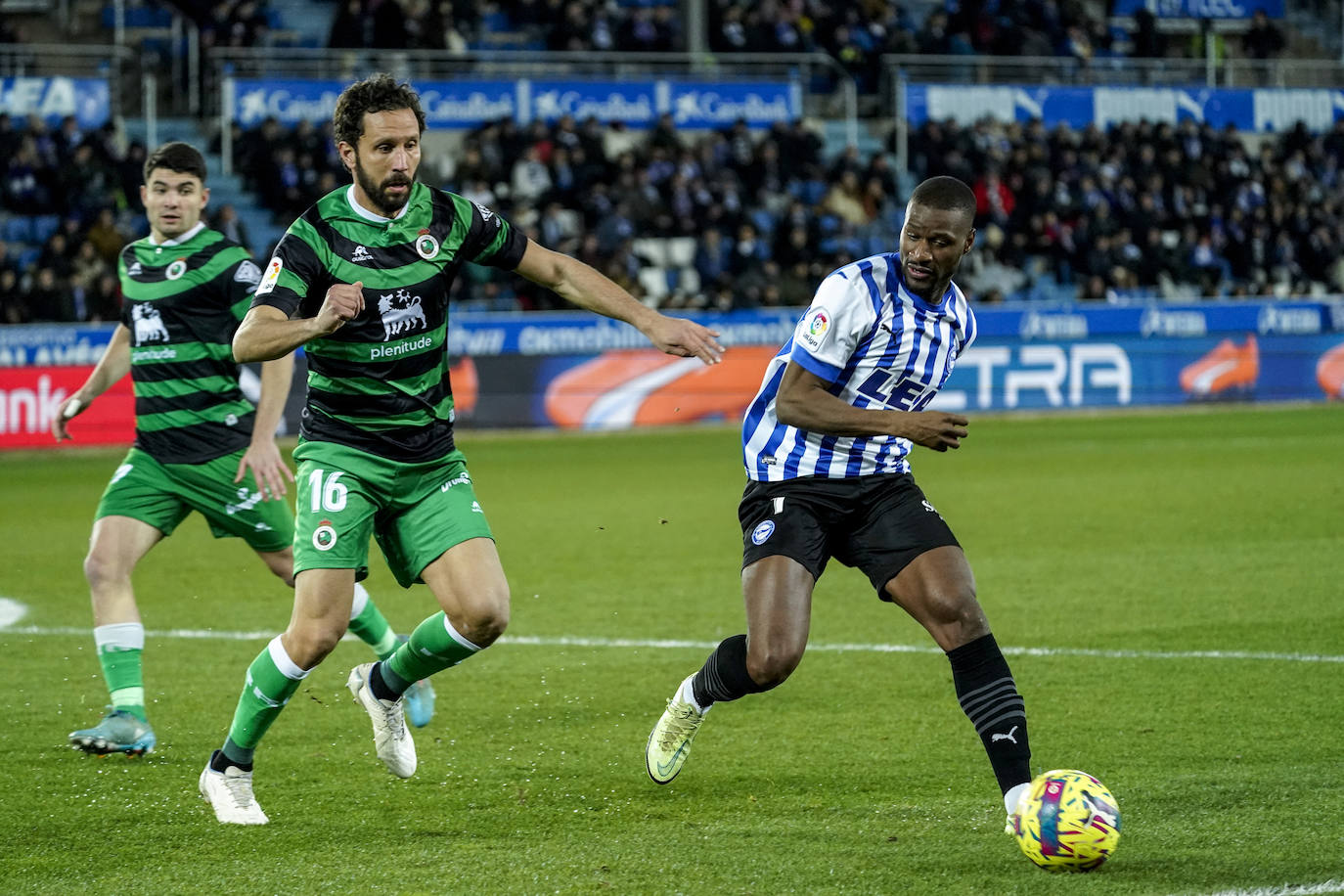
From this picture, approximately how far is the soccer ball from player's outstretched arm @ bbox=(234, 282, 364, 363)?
231cm

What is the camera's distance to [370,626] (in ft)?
21.9

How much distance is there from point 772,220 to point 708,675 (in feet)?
66.2

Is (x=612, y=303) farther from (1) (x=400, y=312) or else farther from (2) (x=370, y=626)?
(2) (x=370, y=626)

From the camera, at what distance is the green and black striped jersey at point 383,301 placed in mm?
5195

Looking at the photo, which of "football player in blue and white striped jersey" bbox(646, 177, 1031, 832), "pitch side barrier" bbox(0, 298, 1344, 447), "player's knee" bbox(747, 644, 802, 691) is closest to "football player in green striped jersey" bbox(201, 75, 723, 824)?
"football player in blue and white striped jersey" bbox(646, 177, 1031, 832)

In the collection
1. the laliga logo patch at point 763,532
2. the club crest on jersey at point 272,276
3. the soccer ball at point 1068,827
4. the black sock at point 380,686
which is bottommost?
the soccer ball at point 1068,827

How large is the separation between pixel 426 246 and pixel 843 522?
1581mm

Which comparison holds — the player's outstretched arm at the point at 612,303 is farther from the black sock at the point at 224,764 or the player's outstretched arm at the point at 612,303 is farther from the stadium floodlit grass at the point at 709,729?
the black sock at the point at 224,764

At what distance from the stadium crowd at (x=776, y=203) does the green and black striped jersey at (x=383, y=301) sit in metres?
15.3

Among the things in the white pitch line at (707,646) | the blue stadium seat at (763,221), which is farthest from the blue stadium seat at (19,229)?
the white pitch line at (707,646)

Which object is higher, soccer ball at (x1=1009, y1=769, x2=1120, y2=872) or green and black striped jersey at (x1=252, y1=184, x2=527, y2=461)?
green and black striped jersey at (x1=252, y1=184, x2=527, y2=461)

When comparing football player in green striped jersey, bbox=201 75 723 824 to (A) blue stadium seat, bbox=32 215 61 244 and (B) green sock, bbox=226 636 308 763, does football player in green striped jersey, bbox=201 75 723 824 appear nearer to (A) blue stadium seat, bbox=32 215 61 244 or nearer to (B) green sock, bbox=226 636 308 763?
(B) green sock, bbox=226 636 308 763

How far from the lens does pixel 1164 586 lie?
970cm

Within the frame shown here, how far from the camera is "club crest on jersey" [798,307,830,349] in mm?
5203
